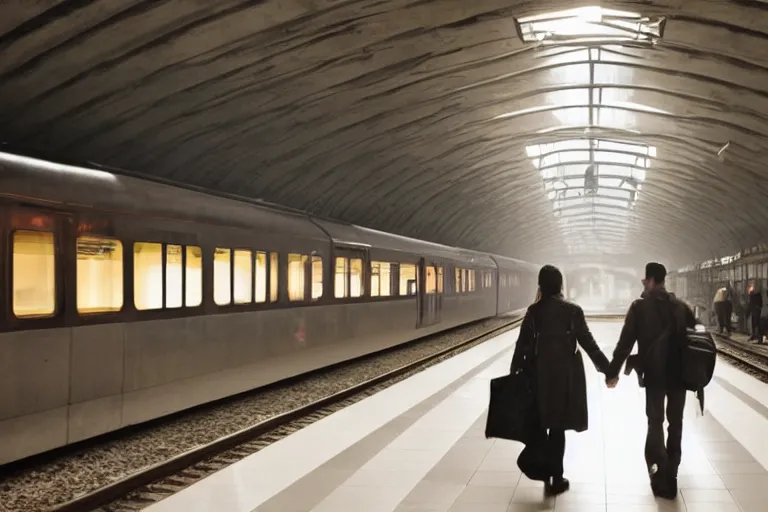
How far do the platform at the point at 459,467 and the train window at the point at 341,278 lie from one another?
5988 mm

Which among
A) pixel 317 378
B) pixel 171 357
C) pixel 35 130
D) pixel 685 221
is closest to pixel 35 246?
pixel 171 357

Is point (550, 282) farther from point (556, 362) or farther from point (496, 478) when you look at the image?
point (496, 478)

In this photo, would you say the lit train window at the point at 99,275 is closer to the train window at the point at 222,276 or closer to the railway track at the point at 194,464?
the railway track at the point at 194,464

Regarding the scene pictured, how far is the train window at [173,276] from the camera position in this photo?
11125 mm

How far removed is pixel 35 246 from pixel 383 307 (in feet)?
46.5

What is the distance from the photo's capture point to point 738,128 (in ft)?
68.1

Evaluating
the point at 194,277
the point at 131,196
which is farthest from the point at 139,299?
the point at 194,277

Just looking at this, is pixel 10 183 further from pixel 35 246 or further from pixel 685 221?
pixel 685 221

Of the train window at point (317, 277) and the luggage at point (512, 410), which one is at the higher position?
the train window at point (317, 277)

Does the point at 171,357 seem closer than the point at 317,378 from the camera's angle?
Yes

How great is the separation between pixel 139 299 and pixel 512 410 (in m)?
5.07

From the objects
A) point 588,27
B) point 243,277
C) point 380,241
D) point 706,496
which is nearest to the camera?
point 706,496

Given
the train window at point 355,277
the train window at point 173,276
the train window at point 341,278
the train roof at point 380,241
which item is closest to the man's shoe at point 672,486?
the train window at point 173,276

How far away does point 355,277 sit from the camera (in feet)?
65.4
